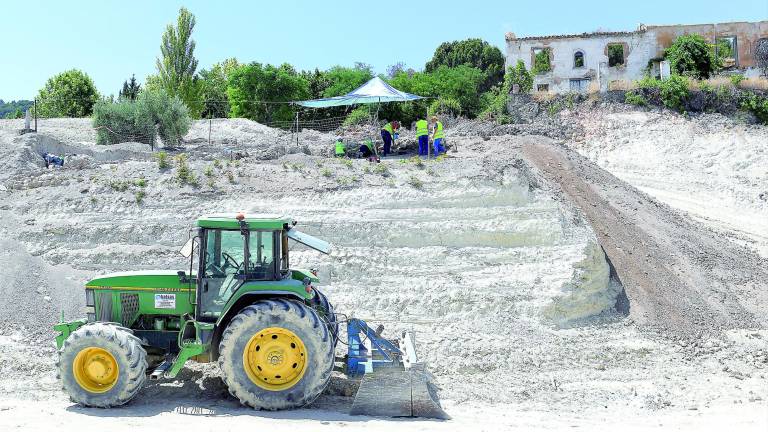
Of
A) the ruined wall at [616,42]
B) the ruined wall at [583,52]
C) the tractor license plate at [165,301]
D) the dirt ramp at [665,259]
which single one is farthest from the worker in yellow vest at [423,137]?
the ruined wall at [583,52]

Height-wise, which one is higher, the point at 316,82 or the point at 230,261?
the point at 316,82

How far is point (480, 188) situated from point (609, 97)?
14.7m

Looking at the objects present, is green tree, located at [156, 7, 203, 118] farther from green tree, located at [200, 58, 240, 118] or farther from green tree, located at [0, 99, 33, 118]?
green tree, located at [0, 99, 33, 118]

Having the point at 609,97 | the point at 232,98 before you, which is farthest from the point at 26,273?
the point at 232,98

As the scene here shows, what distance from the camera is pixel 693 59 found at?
31.8 meters

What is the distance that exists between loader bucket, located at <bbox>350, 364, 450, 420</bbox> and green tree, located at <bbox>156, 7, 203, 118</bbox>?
37.1 meters

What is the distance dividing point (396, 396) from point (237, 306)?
86.7 inches

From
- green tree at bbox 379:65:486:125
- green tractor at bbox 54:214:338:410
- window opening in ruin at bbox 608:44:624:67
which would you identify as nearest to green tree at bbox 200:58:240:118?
green tree at bbox 379:65:486:125

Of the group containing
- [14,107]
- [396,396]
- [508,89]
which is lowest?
[396,396]

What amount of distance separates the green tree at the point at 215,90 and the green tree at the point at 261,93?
2.26 meters

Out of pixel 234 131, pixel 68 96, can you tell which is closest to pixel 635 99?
pixel 234 131

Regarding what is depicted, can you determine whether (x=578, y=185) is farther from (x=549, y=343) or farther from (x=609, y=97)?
(x=609, y=97)

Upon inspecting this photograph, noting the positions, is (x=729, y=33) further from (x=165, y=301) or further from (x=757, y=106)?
(x=165, y=301)

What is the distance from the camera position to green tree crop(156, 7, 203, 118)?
146 feet
